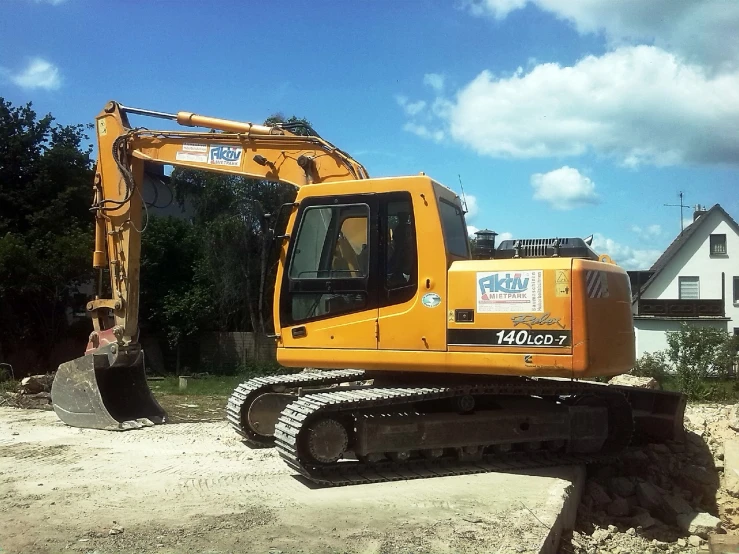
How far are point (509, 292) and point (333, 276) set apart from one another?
68.3 inches

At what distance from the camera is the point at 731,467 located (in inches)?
337

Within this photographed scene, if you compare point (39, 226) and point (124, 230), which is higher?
point (39, 226)

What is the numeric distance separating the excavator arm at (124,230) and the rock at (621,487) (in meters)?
5.16

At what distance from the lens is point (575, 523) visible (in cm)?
672

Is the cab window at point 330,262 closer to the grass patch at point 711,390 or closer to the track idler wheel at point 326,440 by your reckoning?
the track idler wheel at point 326,440

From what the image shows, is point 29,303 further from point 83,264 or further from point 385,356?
point 385,356

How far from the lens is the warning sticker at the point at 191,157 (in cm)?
921

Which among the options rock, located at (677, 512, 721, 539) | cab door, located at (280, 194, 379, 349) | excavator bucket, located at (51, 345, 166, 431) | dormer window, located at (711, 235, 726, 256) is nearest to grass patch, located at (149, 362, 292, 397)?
excavator bucket, located at (51, 345, 166, 431)

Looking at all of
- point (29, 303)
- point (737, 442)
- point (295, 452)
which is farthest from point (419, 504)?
point (29, 303)

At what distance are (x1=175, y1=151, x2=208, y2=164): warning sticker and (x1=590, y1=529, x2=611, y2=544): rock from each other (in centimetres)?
606

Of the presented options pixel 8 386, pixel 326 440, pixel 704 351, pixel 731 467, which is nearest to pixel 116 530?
pixel 326 440

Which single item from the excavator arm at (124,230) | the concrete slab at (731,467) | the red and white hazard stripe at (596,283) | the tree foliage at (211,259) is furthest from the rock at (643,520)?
the tree foliage at (211,259)

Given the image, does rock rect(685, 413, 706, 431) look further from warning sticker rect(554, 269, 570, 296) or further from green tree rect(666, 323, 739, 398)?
green tree rect(666, 323, 739, 398)

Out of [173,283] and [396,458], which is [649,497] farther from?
[173,283]
